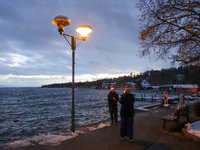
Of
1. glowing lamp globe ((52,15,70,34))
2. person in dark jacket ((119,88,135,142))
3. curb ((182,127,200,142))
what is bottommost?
curb ((182,127,200,142))

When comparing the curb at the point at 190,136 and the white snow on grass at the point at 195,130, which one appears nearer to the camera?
the curb at the point at 190,136

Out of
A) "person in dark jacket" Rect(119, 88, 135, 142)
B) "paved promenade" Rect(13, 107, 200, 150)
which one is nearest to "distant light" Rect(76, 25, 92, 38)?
"person in dark jacket" Rect(119, 88, 135, 142)

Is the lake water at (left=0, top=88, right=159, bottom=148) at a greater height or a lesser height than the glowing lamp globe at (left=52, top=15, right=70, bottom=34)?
lesser

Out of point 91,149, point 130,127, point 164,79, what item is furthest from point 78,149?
point 164,79

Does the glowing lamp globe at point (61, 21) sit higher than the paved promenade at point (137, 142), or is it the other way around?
the glowing lamp globe at point (61, 21)

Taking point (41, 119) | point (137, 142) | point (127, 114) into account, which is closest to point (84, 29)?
point (127, 114)

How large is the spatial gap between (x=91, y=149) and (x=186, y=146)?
Answer: 264 cm

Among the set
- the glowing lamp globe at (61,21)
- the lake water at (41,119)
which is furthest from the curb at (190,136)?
the glowing lamp globe at (61,21)

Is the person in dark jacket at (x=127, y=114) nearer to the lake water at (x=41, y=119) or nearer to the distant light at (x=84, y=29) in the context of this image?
the distant light at (x=84, y=29)

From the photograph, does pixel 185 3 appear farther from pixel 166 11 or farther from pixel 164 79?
pixel 164 79

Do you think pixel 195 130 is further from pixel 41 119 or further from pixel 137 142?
pixel 41 119

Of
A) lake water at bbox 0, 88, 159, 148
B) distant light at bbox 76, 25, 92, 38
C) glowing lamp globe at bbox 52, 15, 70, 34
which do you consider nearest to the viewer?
glowing lamp globe at bbox 52, 15, 70, 34

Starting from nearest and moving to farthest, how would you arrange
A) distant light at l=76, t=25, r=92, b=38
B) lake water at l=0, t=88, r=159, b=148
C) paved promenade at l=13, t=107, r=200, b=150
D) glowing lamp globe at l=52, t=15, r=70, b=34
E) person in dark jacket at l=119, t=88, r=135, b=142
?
paved promenade at l=13, t=107, r=200, b=150 < person in dark jacket at l=119, t=88, r=135, b=142 < glowing lamp globe at l=52, t=15, r=70, b=34 < distant light at l=76, t=25, r=92, b=38 < lake water at l=0, t=88, r=159, b=148

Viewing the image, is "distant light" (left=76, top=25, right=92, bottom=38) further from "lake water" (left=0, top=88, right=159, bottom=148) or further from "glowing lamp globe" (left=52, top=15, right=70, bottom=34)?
"lake water" (left=0, top=88, right=159, bottom=148)
